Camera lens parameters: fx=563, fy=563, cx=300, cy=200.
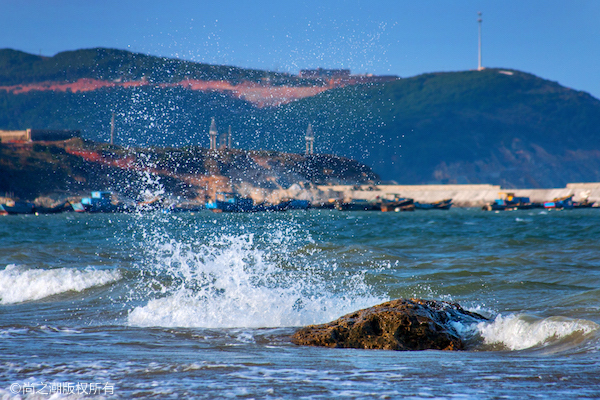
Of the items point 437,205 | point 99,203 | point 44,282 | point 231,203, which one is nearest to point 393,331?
point 44,282

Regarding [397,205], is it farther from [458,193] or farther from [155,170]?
[155,170]

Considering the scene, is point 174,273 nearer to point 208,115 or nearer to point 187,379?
point 187,379

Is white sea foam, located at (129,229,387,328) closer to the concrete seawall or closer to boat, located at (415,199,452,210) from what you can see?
the concrete seawall

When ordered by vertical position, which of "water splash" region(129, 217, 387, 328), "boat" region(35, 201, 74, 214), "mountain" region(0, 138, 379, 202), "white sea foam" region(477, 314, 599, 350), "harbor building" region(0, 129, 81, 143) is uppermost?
"harbor building" region(0, 129, 81, 143)

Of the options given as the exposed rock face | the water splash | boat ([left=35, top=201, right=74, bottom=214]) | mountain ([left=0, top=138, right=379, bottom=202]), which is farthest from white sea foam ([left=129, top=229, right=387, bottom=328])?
boat ([left=35, top=201, right=74, bottom=214])

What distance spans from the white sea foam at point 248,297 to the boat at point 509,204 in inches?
3782

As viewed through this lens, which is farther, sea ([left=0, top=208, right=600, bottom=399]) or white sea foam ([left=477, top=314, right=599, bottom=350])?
white sea foam ([left=477, top=314, right=599, bottom=350])

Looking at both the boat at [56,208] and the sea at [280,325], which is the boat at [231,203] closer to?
the boat at [56,208]

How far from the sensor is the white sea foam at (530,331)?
714 cm

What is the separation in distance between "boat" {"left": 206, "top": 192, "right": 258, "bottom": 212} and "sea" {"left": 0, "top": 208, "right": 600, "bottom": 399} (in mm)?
72991

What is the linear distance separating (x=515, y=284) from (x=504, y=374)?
7323mm

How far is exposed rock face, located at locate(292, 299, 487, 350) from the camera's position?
22.6 ft

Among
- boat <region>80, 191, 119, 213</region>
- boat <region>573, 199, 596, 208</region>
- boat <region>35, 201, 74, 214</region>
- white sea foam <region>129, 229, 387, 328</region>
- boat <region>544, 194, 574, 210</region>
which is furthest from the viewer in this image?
boat <region>573, 199, 596, 208</region>

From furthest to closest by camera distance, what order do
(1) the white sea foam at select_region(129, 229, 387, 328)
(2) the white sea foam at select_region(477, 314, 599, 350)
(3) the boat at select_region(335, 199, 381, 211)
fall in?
1. (3) the boat at select_region(335, 199, 381, 211)
2. (1) the white sea foam at select_region(129, 229, 387, 328)
3. (2) the white sea foam at select_region(477, 314, 599, 350)
